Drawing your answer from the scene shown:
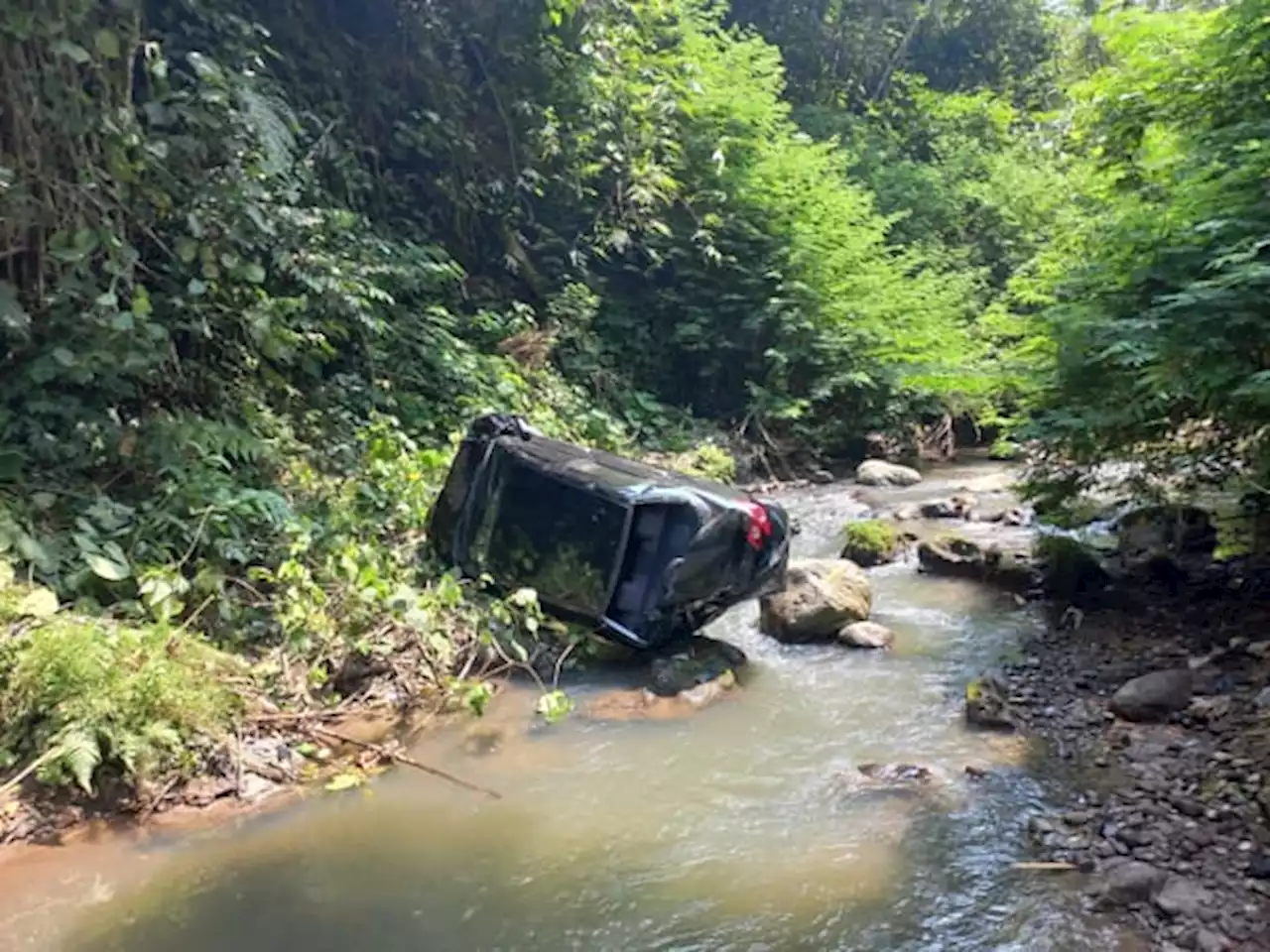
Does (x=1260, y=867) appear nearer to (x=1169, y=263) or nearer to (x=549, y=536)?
(x=1169, y=263)

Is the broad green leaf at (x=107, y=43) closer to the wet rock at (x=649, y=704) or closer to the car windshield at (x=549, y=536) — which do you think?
the car windshield at (x=549, y=536)

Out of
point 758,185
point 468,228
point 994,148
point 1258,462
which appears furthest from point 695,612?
point 994,148

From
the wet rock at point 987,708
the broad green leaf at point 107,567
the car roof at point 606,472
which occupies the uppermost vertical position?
the car roof at point 606,472

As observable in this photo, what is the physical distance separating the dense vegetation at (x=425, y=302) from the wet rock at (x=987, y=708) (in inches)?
86.8

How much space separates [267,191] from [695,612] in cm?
548

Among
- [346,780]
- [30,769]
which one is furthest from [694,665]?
[30,769]

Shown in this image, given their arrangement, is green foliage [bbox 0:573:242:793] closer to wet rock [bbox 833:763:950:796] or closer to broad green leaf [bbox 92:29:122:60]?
wet rock [bbox 833:763:950:796]

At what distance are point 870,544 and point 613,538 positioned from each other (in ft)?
14.3

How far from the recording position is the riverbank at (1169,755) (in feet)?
14.1

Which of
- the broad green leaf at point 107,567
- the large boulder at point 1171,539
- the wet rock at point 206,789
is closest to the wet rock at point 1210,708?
the large boulder at point 1171,539

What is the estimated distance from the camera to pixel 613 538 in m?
7.11

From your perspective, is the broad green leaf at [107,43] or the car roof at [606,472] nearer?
the car roof at [606,472]

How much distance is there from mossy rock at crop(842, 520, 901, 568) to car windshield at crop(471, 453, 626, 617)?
4.23 meters

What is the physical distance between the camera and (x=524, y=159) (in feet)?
48.9
